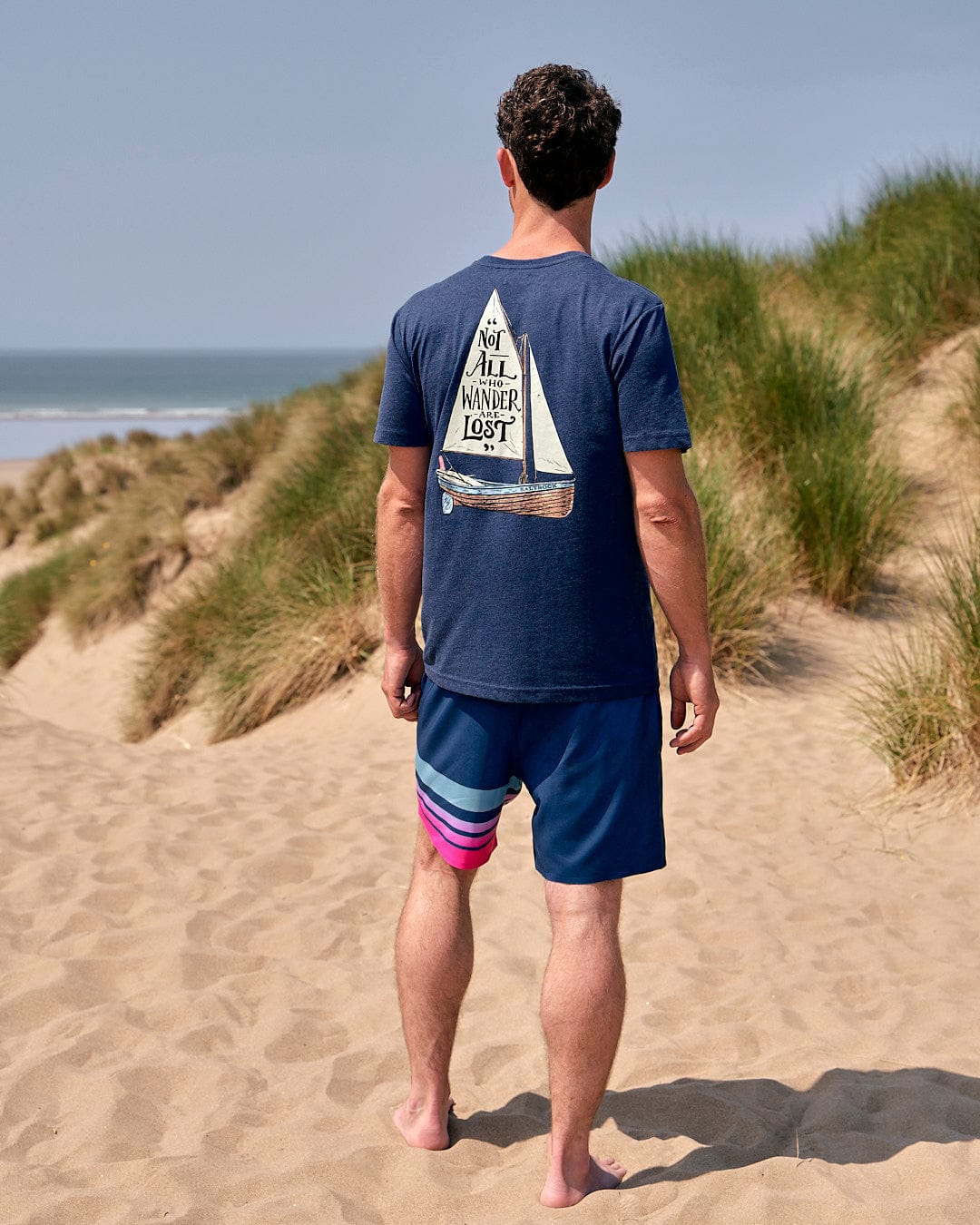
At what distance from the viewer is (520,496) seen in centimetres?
195

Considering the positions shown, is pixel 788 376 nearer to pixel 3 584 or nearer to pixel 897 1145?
pixel 897 1145

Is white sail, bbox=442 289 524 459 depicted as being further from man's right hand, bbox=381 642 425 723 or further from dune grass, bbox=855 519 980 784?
dune grass, bbox=855 519 980 784

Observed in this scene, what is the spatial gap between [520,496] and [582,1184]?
4.18 feet

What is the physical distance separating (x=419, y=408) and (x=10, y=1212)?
1646 millimetres

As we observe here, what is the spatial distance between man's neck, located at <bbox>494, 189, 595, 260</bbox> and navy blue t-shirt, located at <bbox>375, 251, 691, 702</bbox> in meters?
0.03

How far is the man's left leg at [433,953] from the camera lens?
7.20ft

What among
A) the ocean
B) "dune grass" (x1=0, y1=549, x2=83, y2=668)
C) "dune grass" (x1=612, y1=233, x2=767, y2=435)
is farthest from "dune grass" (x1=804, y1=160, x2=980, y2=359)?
"dune grass" (x1=0, y1=549, x2=83, y2=668)

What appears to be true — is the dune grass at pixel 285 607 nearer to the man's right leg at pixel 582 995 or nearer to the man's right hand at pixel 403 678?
the man's right hand at pixel 403 678

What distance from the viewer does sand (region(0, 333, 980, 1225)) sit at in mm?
2271

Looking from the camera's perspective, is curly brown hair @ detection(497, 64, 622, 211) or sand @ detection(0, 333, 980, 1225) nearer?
curly brown hair @ detection(497, 64, 622, 211)

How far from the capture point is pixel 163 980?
3.26 metres

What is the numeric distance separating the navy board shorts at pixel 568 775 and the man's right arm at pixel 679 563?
0.07m

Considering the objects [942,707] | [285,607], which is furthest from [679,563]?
[285,607]

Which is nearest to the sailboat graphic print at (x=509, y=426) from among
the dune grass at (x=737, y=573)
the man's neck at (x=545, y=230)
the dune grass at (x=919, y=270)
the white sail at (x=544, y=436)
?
the white sail at (x=544, y=436)
